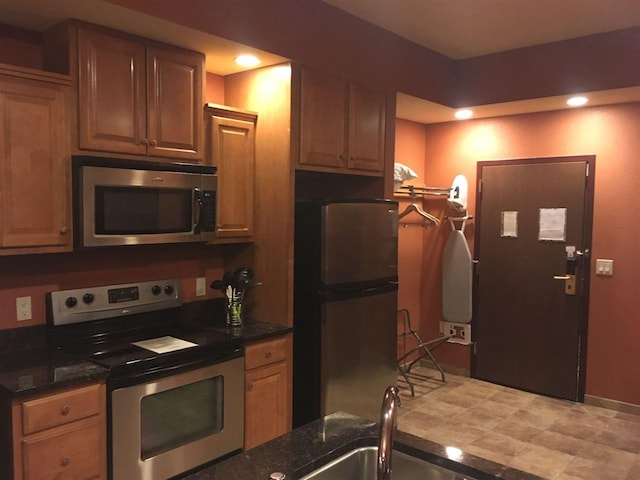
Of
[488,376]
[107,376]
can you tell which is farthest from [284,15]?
[488,376]

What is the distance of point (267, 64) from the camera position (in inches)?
124

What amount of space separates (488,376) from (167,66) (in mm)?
3776

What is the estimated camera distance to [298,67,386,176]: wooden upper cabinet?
321 cm

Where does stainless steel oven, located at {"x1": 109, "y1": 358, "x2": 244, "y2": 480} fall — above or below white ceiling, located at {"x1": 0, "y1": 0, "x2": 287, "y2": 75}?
below

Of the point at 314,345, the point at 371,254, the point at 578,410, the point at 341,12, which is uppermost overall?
the point at 341,12

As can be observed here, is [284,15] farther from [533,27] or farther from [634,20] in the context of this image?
[634,20]

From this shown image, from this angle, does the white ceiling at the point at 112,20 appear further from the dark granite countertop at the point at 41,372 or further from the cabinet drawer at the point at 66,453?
the cabinet drawer at the point at 66,453

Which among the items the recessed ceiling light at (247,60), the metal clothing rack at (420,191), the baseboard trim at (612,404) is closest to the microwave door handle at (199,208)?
the recessed ceiling light at (247,60)

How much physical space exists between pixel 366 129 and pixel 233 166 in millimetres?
1005

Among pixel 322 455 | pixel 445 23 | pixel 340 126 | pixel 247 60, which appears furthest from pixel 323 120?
pixel 322 455

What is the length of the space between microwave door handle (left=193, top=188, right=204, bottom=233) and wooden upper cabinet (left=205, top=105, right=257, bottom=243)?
0.54 feet

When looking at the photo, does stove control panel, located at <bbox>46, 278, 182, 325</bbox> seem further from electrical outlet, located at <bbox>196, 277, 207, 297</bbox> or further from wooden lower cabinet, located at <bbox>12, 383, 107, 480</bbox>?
wooden lower cabinet, located at <bbox>12, 383, 107, 480</bbox>

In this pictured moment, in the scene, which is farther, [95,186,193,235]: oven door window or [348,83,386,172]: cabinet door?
[348,83,386,172]: cabinet door

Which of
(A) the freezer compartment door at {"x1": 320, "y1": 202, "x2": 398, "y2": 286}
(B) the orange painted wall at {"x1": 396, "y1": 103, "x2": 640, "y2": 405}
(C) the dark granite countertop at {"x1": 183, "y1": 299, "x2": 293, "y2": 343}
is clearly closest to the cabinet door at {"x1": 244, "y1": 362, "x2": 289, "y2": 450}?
(C) the dark granite countertop at {"x1": 183, "y1": 299, "x2": 293, "y2": 343}
